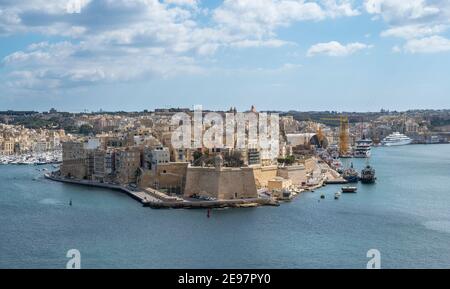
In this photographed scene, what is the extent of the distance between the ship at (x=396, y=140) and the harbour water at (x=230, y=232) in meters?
16.4

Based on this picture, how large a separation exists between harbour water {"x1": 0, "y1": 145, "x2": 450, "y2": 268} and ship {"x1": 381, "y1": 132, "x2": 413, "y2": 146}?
16391 millimetres

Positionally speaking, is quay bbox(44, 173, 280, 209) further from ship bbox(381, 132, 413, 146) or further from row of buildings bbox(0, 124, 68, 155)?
ship bbox(381, 132, 413, 146)

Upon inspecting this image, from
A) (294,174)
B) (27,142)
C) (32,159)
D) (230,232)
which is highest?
(27,142)

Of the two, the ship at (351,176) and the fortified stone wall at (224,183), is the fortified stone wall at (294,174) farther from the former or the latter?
the fortified stone wall at (224,183)

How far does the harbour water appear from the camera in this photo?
5.38 meters

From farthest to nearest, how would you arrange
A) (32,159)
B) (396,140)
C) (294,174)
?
(396,140) < (32,159) < (294,174)

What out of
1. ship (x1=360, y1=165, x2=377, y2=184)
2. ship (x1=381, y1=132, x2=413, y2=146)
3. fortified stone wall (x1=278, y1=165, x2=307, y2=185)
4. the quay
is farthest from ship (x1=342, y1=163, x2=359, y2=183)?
ship (x1=381, y1=132, x2=413, y2=146)

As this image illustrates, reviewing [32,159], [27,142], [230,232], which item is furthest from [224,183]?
[27,142]

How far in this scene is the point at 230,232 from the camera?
665 centimetres

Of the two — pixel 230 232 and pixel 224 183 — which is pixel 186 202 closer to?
pixel 224 183

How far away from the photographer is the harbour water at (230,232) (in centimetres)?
538

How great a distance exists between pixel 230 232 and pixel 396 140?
2128 centimetres

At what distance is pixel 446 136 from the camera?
2919 centimetres
